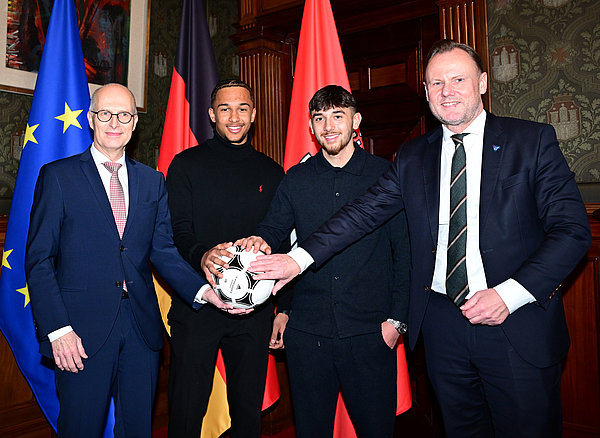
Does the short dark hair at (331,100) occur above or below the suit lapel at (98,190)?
above

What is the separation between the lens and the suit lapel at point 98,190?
1881mm

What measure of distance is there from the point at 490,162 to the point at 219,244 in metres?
1.10

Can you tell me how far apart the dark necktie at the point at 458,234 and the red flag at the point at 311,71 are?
1.16m

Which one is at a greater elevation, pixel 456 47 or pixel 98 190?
pixel 456 47

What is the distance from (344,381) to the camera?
191 centimetres

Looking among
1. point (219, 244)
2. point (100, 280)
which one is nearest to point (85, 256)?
point (100, 280)

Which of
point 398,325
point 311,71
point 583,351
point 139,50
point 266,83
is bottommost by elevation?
point 583,351

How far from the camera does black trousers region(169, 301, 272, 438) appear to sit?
2.06 meters

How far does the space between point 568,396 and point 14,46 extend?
3.55m

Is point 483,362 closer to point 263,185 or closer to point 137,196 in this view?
point 263,185

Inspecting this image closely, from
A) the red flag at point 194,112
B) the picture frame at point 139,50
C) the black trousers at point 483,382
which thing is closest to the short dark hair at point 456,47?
the black trousers at point 483,382

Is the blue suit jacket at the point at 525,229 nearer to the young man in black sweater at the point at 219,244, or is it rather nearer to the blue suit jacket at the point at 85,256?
the young man in black sweater at the point at 219,244

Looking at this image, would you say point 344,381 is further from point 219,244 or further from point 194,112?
point 194,112

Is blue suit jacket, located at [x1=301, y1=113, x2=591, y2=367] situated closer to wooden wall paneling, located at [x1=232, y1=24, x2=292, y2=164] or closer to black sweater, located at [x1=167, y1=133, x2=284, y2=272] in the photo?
black sweater, located at [x1=167, y1=133, x2=284, y2=272]
